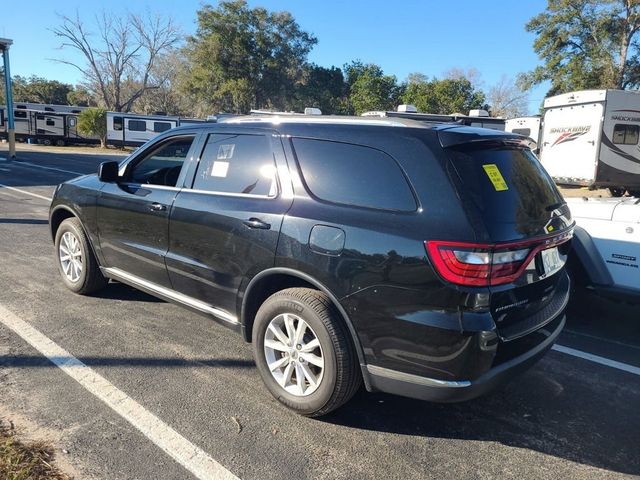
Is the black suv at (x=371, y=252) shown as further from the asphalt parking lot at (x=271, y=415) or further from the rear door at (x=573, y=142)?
the rear door at (x=573, y=142)

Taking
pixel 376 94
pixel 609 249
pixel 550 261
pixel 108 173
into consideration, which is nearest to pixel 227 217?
pixel 108 173

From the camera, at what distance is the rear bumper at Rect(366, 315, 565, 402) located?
2670 millimetres

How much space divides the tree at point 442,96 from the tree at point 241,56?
35.2 ft

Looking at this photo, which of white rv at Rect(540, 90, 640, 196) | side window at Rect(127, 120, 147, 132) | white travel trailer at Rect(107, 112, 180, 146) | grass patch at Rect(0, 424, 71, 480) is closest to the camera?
grass patch at Rect(0, 424, 71, 480)

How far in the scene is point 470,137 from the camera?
2912 millimetres

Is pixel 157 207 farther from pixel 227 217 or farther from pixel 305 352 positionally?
pixel 305 352

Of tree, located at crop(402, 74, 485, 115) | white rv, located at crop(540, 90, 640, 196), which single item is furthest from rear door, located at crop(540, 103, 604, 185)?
tree, located at crop(402, 74, 485, 115)

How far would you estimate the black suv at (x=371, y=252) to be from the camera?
2633 mm

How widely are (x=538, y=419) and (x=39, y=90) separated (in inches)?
3465

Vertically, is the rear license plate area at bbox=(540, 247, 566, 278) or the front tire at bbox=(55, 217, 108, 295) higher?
the rear license plate area at bbox=(540, 247, 566, 278)

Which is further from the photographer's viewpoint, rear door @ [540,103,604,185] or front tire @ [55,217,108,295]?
rear door @ [540,103,604,185]

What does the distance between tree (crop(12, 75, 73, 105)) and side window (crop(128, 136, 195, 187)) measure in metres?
82.6

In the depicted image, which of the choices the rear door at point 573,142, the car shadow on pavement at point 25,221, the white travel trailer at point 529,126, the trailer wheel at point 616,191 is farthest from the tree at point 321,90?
the car shadow on pavement at point 25,221

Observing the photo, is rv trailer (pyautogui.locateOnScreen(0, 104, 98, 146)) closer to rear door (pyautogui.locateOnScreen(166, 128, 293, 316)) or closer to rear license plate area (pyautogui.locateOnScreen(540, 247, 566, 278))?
rear door (pyautogui.locateOnScreen(166, 128, 293, 316))
